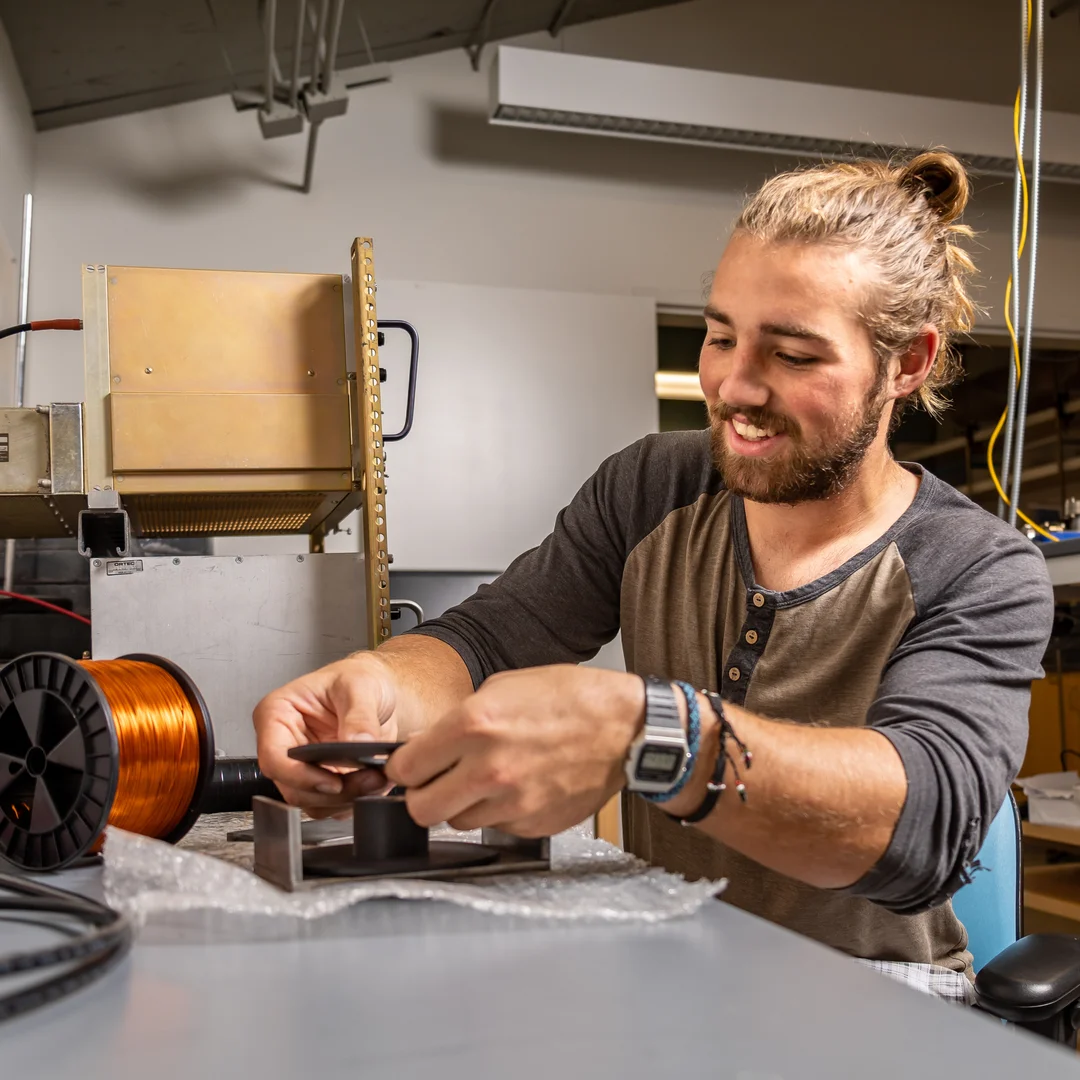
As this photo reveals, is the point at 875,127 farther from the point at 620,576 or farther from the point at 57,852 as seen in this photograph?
the point at 57,852

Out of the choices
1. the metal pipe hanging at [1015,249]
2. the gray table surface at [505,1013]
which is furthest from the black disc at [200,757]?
the metal pipe hanging at [1015,249]

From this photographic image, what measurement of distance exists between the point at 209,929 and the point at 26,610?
184cm

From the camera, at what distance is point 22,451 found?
1.50 metres

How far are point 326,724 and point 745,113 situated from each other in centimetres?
308

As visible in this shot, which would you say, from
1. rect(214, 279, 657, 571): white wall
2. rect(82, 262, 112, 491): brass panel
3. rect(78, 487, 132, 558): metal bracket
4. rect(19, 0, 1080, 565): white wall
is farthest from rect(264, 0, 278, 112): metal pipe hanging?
rect(78, 487, 132, 558): metal bracket

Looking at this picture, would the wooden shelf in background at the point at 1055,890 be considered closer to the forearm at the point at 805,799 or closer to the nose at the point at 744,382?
the nose at the point at 744,382

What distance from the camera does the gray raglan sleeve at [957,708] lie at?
0.75 meters

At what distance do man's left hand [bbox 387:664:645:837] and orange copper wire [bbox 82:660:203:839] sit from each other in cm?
25

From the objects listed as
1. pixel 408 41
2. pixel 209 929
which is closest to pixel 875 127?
pixel 408 41

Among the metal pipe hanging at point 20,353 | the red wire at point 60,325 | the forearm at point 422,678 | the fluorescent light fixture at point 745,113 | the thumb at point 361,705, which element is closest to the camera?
the thumb at point 361,705

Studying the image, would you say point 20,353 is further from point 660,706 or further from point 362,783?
point 660,706

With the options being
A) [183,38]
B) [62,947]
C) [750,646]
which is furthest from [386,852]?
[183,38]

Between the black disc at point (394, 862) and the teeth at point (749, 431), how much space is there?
0.58 metres

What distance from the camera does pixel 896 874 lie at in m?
0.75
